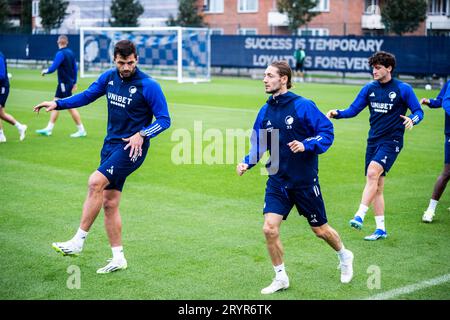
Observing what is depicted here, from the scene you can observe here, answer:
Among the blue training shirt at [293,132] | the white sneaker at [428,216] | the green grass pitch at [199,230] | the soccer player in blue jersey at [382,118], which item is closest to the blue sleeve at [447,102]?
the soccer player in blue jersey at [382,118]

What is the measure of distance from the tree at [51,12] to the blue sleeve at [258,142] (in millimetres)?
57218

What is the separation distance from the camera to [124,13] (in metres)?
58.1

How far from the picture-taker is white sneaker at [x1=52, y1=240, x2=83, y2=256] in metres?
7.32

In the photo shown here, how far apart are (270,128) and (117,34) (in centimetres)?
3509

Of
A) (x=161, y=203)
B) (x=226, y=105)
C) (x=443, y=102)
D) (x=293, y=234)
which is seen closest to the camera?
(x=293, y=234)

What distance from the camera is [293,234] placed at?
8.95m

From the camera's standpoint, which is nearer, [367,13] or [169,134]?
[169,134]

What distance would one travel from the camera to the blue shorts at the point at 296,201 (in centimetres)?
674

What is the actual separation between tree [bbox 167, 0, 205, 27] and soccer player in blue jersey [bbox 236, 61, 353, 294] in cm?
5103

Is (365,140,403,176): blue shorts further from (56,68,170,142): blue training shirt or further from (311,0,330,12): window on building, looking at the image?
(311,0,330,12): window on building
